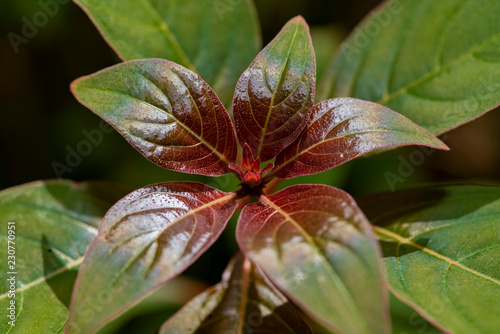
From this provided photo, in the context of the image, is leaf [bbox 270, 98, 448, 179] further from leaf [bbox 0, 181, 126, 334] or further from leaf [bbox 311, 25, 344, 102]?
leaf [bbox 311, 25, 344, 102]

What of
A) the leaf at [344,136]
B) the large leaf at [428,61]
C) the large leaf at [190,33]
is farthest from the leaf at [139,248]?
the large leaf at [428,61]

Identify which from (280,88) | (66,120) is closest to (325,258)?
(280,88)

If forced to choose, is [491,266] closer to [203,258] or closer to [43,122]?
[203,258]

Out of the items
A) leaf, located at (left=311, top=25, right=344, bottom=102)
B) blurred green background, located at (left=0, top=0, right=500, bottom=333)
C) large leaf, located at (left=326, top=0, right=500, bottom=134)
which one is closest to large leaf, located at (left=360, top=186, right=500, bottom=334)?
large leaf, located at (left=326, top=0, right=500, bottom=134)

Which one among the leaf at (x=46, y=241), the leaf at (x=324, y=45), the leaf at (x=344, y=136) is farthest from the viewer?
the leaf at (x=324, y=45)

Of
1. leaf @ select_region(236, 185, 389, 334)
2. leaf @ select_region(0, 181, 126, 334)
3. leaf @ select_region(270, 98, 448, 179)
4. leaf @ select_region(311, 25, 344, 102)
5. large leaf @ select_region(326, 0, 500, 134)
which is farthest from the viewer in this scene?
leaf @ select_region(311, 25, 344, 102)

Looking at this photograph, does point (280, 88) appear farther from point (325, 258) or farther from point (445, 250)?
point (445, 250)

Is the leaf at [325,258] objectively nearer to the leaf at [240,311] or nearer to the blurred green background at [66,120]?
the leaf at [240,311]
